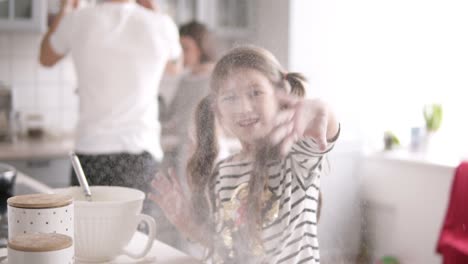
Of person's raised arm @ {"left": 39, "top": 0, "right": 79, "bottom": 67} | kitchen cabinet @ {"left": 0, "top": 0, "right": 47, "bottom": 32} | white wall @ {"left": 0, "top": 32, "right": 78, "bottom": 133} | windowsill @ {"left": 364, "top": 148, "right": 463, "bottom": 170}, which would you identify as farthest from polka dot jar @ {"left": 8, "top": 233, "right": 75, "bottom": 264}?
white wall @ {"left": 0, "top": 32, "right": 78, "bottom": 133}

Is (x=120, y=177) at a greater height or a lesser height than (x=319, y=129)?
lesser

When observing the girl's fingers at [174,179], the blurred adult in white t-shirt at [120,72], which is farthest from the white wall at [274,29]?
the blurred adult in white t-shirt at [120,72]

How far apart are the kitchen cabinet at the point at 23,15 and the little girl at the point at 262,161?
1371 millimetres

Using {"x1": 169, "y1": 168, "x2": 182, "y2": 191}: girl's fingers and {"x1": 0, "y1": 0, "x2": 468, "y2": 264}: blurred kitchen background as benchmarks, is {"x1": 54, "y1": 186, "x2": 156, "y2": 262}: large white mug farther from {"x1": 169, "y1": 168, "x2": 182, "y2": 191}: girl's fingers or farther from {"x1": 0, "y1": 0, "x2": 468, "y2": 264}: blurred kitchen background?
{"x1": 0, "y1": 0, "x2": 468, "y2": 264}: blurred kitchen background

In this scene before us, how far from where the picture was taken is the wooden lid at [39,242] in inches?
16.5

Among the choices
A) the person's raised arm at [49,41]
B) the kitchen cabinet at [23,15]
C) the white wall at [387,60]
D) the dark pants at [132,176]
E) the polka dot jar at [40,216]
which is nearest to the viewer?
the white wall at [387,60]

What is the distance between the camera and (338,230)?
14.9 inches

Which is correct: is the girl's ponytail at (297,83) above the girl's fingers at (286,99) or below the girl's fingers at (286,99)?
above

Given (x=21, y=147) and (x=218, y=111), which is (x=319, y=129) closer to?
(x=218, y=111)

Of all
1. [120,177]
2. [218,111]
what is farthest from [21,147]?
[218,111]

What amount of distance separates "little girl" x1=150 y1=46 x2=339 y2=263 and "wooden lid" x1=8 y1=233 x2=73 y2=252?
116 millimetres

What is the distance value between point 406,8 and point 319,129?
9 centimetres

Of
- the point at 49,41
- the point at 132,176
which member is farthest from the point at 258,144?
the point at 49,41

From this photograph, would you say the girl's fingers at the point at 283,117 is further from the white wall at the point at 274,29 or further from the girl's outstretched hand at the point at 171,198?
the girl's outstretched hand at the point at 171,198
